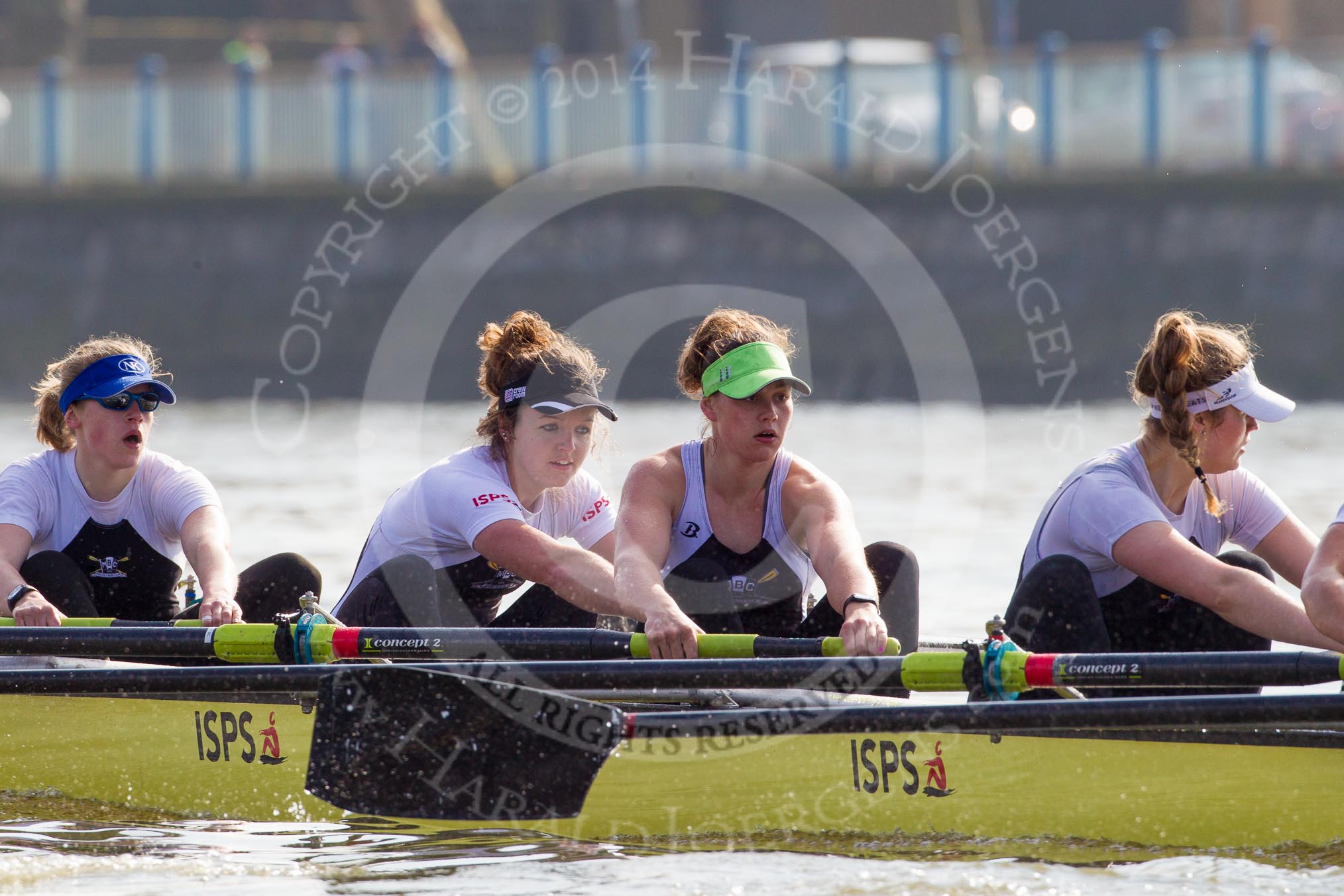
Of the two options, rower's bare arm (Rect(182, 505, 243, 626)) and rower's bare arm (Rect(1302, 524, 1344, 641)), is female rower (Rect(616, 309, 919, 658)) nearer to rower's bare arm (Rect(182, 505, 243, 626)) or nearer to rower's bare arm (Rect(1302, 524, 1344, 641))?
rower's bare arm (Rect(1302, 524, 1344, 641))

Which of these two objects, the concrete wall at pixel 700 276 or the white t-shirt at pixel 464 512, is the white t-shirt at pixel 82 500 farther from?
the concrete wall at pixel 700 276

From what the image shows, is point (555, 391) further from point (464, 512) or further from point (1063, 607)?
point (1063, 607)

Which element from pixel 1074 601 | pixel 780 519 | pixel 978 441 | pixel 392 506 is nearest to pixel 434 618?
pixel 392 506

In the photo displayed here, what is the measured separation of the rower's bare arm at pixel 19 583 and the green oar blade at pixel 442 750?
119cm

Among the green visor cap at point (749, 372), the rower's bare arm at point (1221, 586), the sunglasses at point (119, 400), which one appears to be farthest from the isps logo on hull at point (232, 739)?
the rower's bare arm at point (1221, 586)

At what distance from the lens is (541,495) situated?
19.1 ft

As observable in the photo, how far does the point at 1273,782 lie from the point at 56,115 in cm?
1747

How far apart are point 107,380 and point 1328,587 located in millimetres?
3878

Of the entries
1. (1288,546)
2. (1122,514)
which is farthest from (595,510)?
(1288,546)

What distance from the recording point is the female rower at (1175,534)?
4852 millimetres

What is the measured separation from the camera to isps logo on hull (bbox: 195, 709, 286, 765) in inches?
214

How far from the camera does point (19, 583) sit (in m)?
5.76

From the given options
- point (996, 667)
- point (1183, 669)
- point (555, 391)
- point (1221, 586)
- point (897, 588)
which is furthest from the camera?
point (555, 391)

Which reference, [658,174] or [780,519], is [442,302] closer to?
[658,174]
